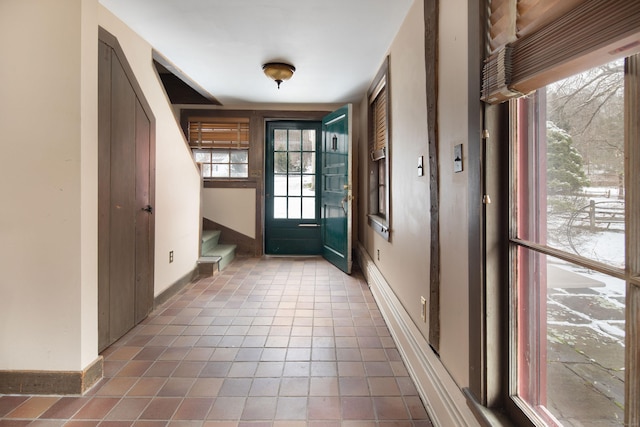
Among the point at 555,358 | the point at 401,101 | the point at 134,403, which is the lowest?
the point at 134,403

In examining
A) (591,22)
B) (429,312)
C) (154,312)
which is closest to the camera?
(591,22)

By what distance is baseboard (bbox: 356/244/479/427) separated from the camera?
1.25 meters

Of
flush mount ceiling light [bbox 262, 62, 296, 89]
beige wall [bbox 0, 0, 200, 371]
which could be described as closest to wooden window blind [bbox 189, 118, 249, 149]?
flush mount ceiling light [bbox 262, 62, 296, 89]

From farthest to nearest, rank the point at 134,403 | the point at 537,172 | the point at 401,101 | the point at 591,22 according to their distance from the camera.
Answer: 1. the point at 401,101
2. the point at 134,403
3. the point at 537,172
4. the point at 591,22

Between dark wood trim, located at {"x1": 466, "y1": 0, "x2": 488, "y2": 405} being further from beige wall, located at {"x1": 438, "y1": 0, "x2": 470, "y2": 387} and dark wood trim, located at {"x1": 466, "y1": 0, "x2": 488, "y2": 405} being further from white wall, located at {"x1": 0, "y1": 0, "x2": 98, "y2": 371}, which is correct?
white wall, located at {"x1": 0, "y1": 0, "x2": 98, "y2": 371}

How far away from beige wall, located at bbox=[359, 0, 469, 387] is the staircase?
212 centimetres

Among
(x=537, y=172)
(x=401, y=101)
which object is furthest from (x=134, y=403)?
(x=401, y=101)

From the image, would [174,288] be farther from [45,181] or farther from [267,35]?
[267,35]

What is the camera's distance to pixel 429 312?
5.44ft

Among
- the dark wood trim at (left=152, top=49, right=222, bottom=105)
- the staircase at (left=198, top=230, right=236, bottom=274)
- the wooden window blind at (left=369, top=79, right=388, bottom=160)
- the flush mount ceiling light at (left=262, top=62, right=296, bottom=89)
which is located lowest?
the staircase at (left=198, top=230, right=236, bottom=274)

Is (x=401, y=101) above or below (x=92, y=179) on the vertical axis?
above

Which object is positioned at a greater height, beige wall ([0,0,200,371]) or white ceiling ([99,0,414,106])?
white ceiling ([99,0,414,106])

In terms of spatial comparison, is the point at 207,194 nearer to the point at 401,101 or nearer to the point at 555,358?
the point at 401,101

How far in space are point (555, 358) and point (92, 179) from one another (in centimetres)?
214
